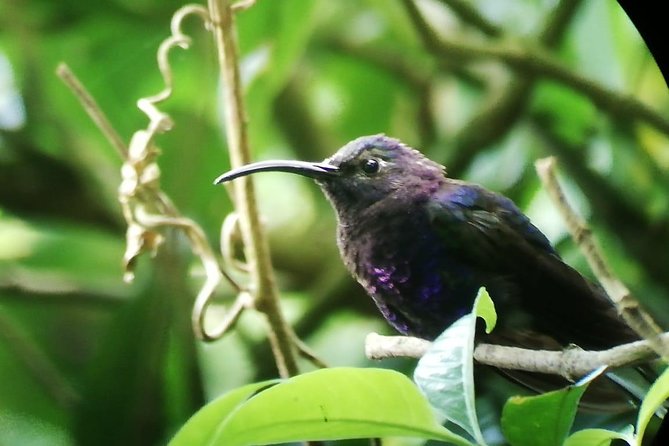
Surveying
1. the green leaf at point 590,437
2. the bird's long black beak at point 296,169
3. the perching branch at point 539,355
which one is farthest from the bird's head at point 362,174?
the green leaf at point 590,437

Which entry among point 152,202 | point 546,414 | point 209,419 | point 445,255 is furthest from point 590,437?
point 152,202

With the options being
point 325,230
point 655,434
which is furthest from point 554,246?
point 325,230

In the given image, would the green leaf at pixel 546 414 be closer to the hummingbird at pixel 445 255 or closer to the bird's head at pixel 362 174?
the hummingbird at pixel 445 255

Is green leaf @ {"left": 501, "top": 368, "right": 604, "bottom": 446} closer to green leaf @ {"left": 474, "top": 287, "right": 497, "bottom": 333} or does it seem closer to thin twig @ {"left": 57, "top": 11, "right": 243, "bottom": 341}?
green leaf @ {"left": 474, "top": 287, "right": 497, "bottom": 333}

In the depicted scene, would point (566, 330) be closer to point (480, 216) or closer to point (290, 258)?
point (480, 216)

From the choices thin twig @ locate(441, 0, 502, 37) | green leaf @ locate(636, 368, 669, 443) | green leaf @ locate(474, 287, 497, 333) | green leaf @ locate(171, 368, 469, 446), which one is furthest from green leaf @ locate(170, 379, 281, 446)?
thin twig @ locate(441, 0, 502, 37)

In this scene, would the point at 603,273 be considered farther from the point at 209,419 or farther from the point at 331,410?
the point at 209,419

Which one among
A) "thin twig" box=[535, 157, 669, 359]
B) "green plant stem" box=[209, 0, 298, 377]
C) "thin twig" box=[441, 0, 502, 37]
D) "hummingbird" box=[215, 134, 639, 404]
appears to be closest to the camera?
"thin twig" box=[535, 157, 669, 359]
